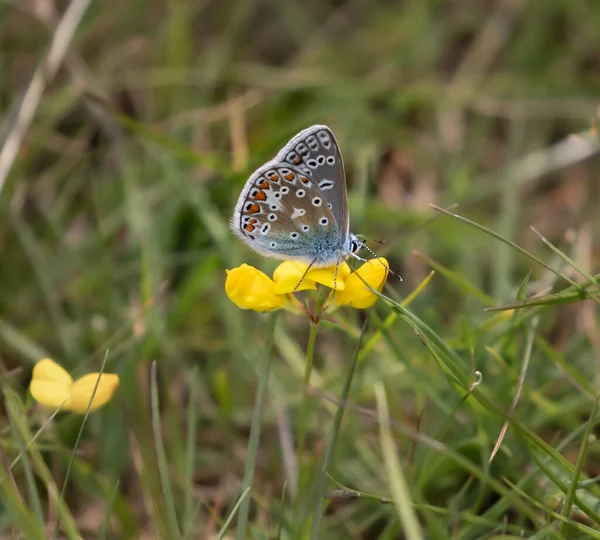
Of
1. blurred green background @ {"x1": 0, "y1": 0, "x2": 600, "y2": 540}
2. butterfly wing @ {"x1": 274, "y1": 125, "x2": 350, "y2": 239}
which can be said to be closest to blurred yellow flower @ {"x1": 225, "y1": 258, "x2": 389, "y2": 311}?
blurred green background @ {"x1": 0, "y1": 0, "x2": 600, "y2": 540}

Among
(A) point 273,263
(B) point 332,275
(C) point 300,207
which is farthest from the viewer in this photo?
(A) point 273,263

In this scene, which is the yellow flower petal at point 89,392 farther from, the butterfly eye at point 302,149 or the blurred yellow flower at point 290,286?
the butterfly eye at point 302,149

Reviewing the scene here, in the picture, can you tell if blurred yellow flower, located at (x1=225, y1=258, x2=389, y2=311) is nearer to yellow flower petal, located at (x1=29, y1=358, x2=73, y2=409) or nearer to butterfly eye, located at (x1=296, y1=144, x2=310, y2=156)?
butterfly eye, located at (x1=296, y1=144, x2=310, y2=156)

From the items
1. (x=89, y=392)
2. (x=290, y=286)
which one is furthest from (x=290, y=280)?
(x=89, y=392)

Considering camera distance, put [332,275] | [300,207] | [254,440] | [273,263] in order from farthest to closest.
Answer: [273,263] → [300,207] → [332,275] → [254,440]

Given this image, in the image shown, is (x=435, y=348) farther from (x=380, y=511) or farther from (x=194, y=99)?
(x=194, y=99)

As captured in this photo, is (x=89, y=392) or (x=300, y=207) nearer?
(x=89, y=392)

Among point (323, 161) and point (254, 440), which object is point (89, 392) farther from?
point (323, 161)
